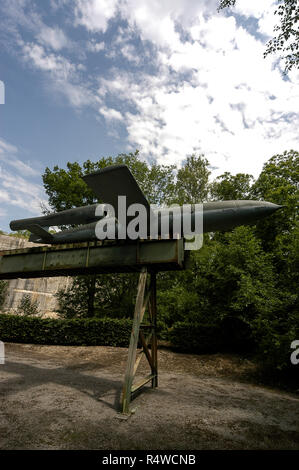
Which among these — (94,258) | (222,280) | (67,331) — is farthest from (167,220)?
(67,331)

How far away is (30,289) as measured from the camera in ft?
90.8

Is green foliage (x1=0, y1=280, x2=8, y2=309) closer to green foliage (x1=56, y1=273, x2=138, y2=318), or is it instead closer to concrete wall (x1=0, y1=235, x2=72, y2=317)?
concrete wall (x1=0, y1=235, x2=72, y2=317)

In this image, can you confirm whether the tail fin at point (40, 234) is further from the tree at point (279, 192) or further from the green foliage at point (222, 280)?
the tree at point (279, 192)

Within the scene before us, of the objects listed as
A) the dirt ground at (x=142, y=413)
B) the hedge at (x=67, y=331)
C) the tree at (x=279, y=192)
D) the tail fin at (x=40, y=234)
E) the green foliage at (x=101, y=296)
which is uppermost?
the tree at (x=279, y=192)

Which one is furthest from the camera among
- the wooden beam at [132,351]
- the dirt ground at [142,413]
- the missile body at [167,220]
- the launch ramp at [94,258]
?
the launch ramp at [94,258]

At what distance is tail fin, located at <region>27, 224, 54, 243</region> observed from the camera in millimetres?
7984

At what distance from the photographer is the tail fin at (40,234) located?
7984 mm

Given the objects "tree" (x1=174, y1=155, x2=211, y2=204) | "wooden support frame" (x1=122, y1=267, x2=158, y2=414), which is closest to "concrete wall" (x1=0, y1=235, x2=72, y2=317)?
"tree" (x1=174, y1=155, x2=211, y2=204)

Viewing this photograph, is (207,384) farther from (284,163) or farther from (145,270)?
A: (284,163)

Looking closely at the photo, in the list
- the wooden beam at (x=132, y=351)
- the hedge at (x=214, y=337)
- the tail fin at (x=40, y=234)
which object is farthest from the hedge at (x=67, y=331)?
the wooden beam at (x=132, y=351)

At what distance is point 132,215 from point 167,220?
3.38 feet

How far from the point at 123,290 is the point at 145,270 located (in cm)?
1610

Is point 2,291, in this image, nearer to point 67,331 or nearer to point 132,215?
point 67,331

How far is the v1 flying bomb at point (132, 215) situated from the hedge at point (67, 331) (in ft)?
32.0
